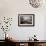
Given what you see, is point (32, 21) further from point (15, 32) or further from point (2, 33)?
point (2, 33)

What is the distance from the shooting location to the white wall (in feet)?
14.0

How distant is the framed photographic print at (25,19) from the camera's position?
4.31 meters

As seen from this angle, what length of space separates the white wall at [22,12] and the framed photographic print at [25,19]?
103 millimetres

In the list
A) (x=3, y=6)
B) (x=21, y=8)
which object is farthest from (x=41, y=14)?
(x=3, y=6)

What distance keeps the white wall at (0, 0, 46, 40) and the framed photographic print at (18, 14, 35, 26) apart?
0.10 metres

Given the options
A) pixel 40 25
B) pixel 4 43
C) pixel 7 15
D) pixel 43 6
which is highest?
pixel 43 6

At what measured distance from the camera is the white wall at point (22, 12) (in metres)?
4.27

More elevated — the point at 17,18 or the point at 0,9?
the point at 0,9

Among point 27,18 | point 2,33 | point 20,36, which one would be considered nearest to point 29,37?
point 20,36

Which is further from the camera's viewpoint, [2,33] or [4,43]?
[2,33]

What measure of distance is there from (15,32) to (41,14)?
109 cm

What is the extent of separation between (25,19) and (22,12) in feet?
0.86

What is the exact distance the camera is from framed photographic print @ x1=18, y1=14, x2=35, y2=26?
170 inches

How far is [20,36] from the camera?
14.1ft
